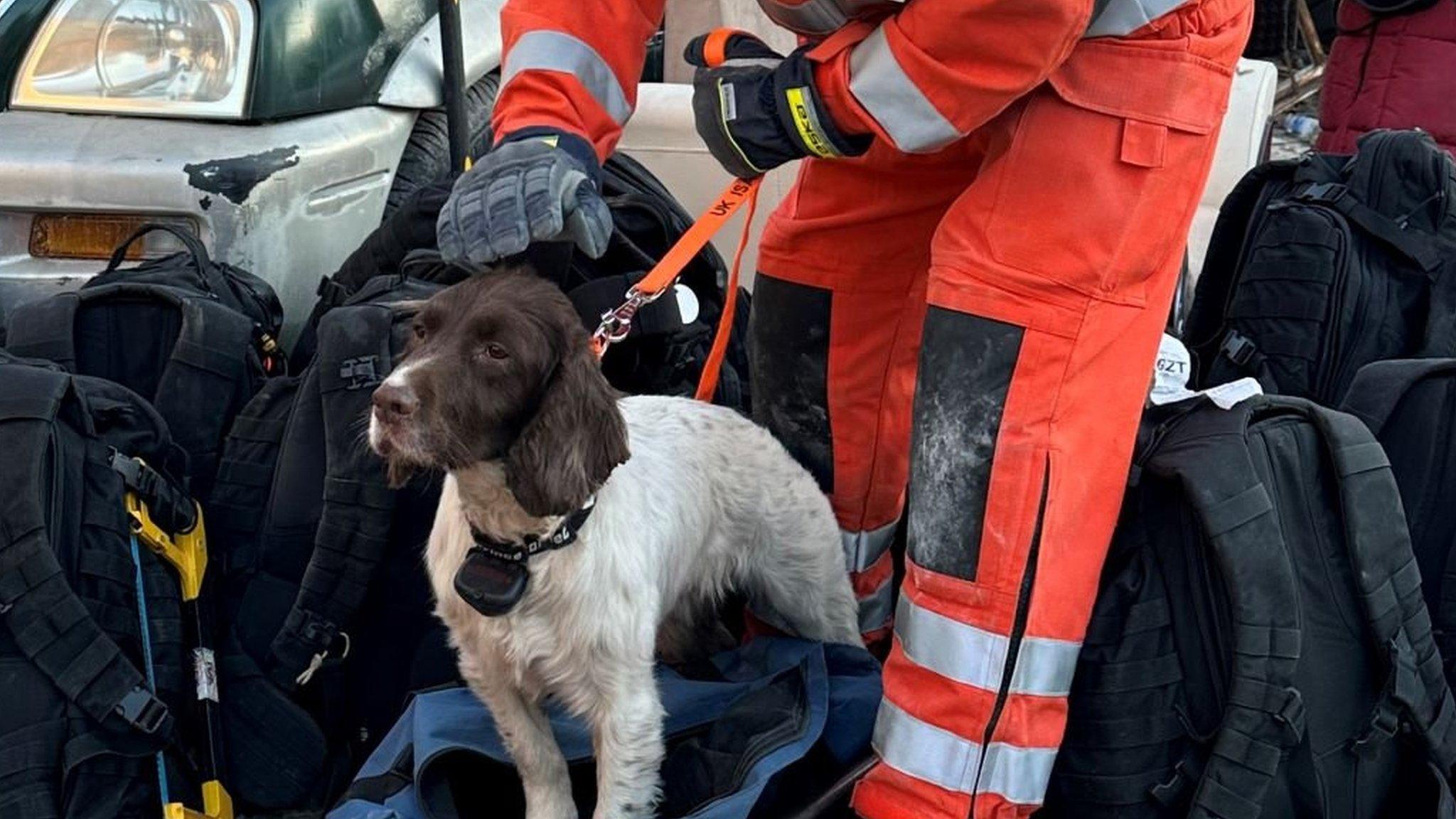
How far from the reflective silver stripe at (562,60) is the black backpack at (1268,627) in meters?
1.20

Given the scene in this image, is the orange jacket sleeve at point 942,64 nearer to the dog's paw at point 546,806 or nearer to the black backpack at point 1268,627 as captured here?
the black backpack at point 1268,627

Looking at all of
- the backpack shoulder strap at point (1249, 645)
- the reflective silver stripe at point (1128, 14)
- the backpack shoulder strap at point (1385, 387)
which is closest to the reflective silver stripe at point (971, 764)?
the backpack shoulder strap at point (1249, 645)

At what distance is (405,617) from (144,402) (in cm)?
69

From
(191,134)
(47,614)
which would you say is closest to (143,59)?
(191,134)

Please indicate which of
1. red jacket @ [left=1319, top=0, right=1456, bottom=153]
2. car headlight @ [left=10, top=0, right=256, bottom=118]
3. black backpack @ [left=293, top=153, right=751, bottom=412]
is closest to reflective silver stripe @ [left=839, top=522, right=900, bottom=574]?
black backpack @ [left=293, top=153, right=751, bottom=412]

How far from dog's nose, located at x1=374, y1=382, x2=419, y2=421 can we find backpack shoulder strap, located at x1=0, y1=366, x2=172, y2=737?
83cm

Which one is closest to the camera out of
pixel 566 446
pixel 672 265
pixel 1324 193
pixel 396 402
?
pixel 396 402

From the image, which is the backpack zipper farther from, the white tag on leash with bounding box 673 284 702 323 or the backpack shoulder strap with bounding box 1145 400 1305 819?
the white tag on leash with bounding box 673 284 702 323

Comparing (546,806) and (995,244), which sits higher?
(995,244)

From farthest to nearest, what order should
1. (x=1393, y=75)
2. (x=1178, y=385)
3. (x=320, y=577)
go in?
(x=1393, y=75) < (x=320, y=577) < (x=1178, y=385)

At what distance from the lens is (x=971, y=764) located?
8.18 feet

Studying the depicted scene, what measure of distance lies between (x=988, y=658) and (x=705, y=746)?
59cm

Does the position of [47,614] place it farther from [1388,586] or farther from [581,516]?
[1388,586]

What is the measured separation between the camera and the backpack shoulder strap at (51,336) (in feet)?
10.7
